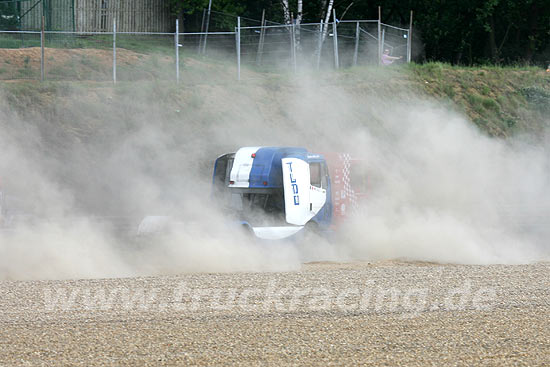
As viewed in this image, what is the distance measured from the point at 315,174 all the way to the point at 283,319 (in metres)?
6.68

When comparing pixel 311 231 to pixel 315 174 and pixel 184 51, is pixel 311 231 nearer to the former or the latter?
pixel 315 174

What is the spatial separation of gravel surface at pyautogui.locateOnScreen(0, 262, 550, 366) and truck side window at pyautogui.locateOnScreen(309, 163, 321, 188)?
3.46 m

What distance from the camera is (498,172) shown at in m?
23.6

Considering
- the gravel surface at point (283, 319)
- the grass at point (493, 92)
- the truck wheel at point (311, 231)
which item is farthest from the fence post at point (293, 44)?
the gravel surface at point (283, 319)

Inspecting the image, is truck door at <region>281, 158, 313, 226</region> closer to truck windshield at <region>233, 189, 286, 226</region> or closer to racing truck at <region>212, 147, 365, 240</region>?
racing truck at <region>212, 147, 365, 240</region>

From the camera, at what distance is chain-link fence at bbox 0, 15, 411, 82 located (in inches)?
962

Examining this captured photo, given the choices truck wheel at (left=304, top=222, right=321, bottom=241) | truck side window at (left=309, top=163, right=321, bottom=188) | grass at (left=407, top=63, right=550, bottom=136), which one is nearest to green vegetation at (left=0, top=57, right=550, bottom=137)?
grass at (left=407, top=63, right=550, bottom=136)

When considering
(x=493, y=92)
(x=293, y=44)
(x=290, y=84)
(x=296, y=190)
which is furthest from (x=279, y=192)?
(x=493, y=92)

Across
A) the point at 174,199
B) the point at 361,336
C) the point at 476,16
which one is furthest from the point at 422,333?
the point at 476,16

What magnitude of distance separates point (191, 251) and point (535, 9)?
1217 inches

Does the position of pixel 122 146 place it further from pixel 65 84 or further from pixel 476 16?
pixel 476 16

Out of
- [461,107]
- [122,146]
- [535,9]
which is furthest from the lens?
[535,9]

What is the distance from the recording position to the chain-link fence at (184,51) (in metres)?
24.4

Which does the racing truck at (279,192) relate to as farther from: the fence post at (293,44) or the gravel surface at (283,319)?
the fence post at (293,44)
